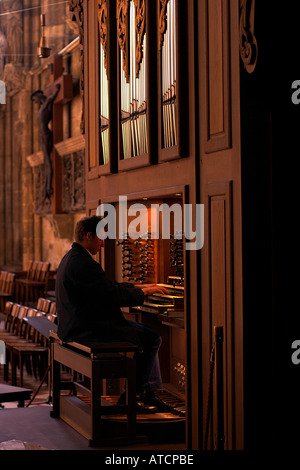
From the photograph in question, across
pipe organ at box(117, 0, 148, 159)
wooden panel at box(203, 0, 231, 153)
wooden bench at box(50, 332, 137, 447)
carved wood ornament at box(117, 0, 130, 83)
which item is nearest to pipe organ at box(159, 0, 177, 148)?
pipe organ at box(117, 0, 148, 159)

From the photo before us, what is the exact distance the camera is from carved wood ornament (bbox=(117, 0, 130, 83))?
716 cm

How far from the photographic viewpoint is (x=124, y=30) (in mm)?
7188

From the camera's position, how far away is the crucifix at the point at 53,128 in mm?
17406

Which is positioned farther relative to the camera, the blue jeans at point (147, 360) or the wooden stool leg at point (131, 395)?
the blue jeans at point (147, 360)

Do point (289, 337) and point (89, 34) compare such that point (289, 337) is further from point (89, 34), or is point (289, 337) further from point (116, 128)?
point (89, 34)

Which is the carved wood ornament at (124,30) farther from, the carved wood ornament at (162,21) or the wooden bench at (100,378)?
the wooden bench at (100,378)

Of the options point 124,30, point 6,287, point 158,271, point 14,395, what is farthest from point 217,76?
point 6,287

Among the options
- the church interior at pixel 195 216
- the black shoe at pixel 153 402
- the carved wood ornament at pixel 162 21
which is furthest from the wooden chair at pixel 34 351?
the carved wood ornament at pixel 162 21

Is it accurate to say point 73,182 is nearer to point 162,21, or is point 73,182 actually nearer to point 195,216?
point 162,21

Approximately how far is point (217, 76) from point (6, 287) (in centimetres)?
1366

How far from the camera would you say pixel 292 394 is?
5.10 metres

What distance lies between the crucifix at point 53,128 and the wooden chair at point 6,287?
1.87 meters

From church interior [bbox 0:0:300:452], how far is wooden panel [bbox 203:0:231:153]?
1 centimetres

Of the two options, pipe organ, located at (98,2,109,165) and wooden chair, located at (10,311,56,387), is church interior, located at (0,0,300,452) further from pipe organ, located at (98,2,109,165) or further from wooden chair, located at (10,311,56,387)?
wooden chair, located at (10,311,56,387)
